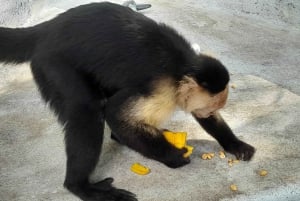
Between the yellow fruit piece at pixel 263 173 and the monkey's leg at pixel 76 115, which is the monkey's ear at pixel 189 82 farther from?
the yellow fruit piece at pixel 263 173

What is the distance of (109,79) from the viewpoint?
2781 mm

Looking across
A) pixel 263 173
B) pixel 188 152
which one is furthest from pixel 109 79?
pixel 263 173

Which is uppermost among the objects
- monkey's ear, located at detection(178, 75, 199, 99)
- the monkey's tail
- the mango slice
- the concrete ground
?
the monkey's tail

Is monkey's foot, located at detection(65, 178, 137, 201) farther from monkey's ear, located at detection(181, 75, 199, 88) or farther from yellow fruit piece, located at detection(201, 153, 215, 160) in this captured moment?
monkey's ear, located at detection(181, 75, 199, 88)

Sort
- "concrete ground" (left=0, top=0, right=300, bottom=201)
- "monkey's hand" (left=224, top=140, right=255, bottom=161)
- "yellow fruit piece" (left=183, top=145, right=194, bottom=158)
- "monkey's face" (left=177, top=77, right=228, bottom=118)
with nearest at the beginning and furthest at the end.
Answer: "monkey's face" (left=177, top=77, right=228, bottom=118)
"concrete ground" (left=0, top=0, right=300, bottom=201)
"yellow fruit piece" (left=183, top=145, right=194, bottom=158)
"monkey's hand" (left=224, top=140, right=255, bottom=161)

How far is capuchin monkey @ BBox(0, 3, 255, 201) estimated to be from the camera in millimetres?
2693

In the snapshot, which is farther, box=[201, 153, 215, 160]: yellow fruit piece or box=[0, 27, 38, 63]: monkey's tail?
box=[201, 153, 215, 160]: yellow fruit piece

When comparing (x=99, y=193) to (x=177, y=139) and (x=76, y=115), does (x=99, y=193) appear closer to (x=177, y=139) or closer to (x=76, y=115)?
(x=76, y=115)

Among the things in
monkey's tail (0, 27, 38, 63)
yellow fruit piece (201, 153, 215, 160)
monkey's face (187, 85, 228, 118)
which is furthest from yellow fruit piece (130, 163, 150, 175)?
monkey's tail (0, 27, 38, 63)

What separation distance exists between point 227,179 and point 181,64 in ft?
2.50

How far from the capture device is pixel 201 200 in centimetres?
277

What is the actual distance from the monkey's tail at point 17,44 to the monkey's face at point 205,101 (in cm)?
101

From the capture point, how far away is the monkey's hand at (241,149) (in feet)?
10.1

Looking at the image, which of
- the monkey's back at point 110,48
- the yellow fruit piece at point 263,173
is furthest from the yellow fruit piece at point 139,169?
the yellow fruit piece at point 263,173
